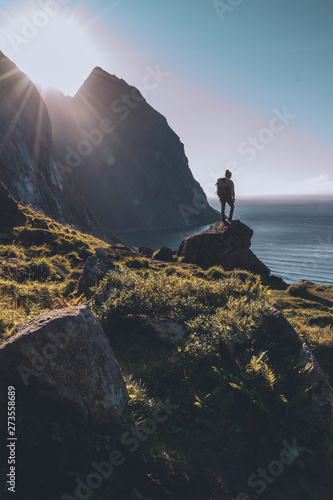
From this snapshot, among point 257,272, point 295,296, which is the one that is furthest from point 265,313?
point 257,272

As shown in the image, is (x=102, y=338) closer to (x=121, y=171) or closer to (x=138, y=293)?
(x=138, y=293)

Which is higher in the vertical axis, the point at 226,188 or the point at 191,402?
the point at 226,188

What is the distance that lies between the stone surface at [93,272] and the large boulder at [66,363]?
4500 millimetres

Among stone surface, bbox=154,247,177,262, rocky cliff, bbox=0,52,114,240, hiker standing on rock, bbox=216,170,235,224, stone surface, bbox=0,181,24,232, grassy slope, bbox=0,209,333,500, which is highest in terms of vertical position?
rocky cliff, bbox=0,52,114,240

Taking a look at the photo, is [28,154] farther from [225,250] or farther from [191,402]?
[191,402]

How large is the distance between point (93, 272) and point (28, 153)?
180ft

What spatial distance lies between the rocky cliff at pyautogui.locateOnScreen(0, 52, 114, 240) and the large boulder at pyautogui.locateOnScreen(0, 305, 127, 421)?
37602 mm

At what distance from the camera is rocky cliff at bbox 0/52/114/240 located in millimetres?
45688

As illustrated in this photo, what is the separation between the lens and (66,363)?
486 cm

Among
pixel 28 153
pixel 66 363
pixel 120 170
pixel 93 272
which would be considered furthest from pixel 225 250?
pixel 120 170

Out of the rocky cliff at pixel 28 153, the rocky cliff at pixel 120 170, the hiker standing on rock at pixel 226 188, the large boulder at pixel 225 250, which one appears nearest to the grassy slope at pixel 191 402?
the hiker standing on rock at pixel 226 188

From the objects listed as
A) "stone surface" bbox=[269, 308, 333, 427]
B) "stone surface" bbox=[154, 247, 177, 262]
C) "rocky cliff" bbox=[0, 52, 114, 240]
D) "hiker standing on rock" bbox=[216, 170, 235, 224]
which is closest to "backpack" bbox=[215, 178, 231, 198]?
"hiker standing on rock" bbox=[216, 170, 235, 224]

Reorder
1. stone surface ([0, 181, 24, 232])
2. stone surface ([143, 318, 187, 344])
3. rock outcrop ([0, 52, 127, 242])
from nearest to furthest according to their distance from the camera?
stone surface ([143, 318, 187, 344]) < stone surface ([0, 181, 24, 232]) < rock outcrop ([0, 52, 127, 242])

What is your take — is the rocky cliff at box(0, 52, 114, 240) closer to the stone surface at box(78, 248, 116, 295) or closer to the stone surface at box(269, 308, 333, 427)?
the stone surface at box(78, 248, 116, 295)
